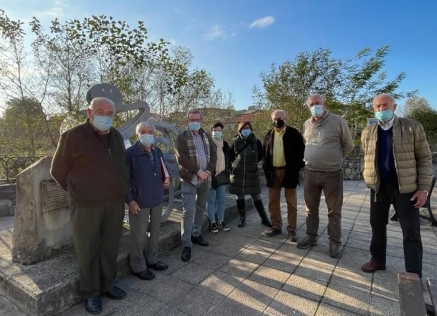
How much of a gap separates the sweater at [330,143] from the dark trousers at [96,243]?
88.1 inches

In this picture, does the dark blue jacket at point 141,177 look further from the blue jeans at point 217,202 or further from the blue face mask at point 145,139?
the blue jeans at point 217,202

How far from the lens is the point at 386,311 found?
85.6 inches

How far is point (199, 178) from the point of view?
10.5 feet

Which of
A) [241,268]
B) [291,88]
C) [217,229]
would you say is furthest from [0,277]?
[291,88]

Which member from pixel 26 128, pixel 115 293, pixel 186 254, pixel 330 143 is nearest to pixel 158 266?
pixel 186 254

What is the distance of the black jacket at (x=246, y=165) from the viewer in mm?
4133

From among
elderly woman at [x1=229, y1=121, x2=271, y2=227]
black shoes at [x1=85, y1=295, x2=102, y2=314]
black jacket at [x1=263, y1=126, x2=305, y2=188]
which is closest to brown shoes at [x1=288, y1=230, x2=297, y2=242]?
black jacket at [x1=263, y1=126, x2=305, y2=188]

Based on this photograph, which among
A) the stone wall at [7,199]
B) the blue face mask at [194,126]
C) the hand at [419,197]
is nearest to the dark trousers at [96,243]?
the blue face mask at [194,126]

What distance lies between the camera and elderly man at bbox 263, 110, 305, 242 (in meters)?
3.63

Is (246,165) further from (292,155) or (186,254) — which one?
(186,254)

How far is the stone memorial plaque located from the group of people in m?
0.54

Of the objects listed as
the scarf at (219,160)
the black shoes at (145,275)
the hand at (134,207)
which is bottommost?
the black shoes at (145,275)

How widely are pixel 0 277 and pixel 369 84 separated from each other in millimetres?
11845

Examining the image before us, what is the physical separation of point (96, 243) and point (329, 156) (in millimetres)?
2581
